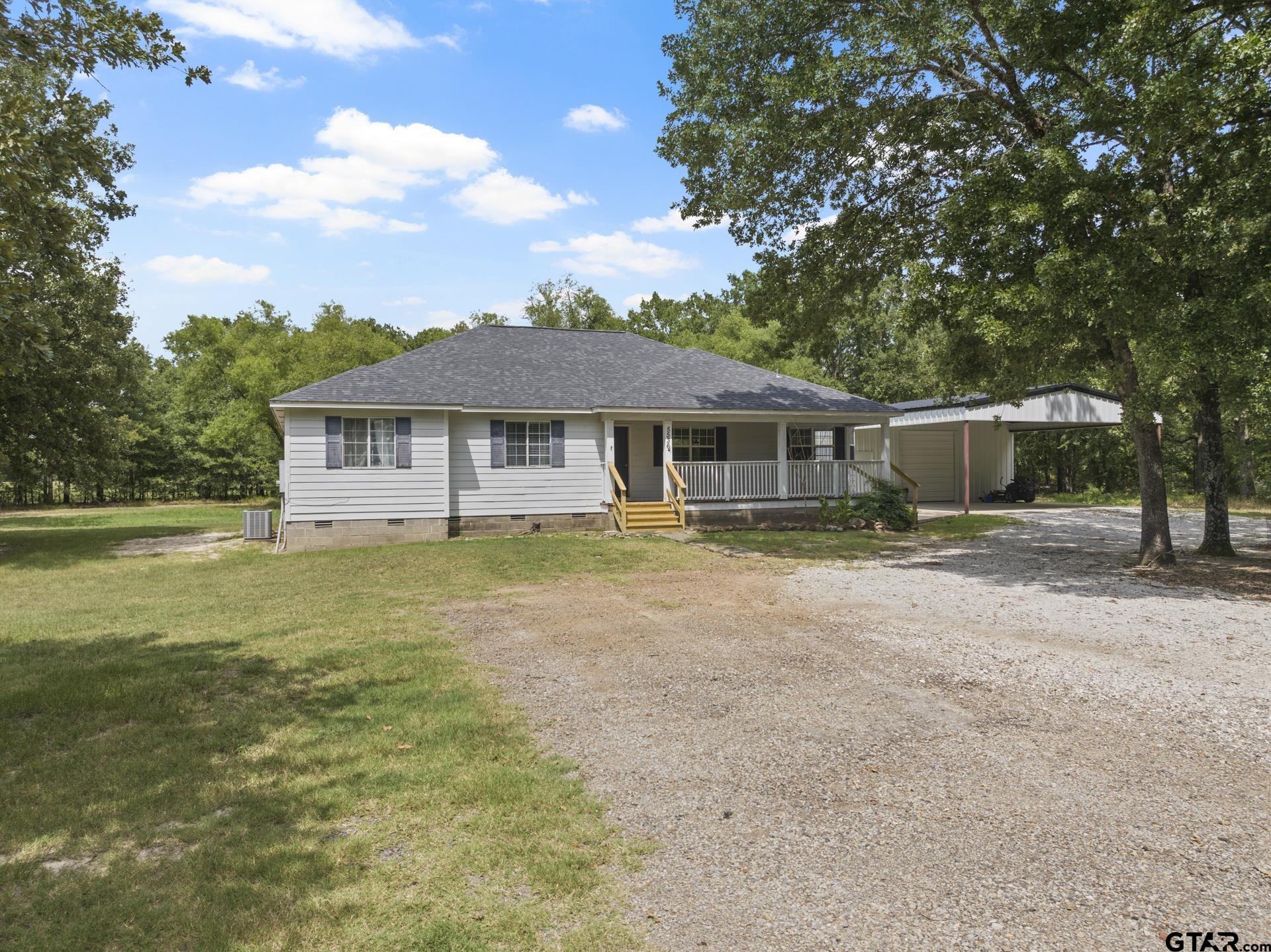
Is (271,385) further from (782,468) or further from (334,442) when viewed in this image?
(782,468)

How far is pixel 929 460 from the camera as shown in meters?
26.1

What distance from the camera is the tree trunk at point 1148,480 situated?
1120 centimetres

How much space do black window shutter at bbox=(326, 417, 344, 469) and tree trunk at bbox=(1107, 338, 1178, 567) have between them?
14.6 meters

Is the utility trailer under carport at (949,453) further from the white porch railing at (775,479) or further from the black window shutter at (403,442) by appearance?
the black window shutter at (403,442)

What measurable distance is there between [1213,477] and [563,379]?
1380cm

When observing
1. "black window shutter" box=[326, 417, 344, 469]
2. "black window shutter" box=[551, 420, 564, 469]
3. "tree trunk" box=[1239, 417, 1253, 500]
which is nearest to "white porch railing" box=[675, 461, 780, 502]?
"black window shutter" box=[551, 420, 564, 469]

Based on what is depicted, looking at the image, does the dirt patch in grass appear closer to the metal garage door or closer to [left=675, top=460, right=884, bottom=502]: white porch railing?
[left=675, top=460, right=884, bottom=502]: white porch railing

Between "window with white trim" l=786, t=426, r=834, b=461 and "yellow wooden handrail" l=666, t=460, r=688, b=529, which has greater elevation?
"window with white trim" l=786, t=426, r=834, b=461

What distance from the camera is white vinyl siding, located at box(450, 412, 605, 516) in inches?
646

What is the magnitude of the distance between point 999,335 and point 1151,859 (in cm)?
766

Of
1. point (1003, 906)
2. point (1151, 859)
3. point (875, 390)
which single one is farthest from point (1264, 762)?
point (875, 390)

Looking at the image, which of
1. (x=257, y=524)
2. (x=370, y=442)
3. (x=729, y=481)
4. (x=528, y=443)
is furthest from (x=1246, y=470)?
(x=257, y=524)

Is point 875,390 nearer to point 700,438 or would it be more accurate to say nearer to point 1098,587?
point 700,438

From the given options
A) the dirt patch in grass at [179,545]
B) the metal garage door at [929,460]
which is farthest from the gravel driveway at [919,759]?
the metal garage door at [929,460]
